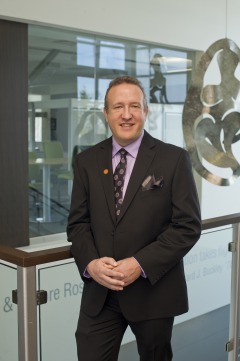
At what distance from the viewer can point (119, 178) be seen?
6.47ft

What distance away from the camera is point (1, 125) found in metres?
4.48

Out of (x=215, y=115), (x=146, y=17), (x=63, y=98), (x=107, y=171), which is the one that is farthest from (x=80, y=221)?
(x=215, y=115)

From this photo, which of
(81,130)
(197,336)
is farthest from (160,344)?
(81,130)

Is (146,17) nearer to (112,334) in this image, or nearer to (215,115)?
(215,115)

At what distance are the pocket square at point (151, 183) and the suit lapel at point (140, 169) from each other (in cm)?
2

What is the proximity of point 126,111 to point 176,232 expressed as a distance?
0.51 metres

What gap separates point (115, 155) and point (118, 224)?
12.1 inches

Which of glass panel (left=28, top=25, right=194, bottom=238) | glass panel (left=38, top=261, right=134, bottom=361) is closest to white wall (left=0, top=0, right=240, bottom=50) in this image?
glass panel (left=28, top=25, right=194, bottom=238)

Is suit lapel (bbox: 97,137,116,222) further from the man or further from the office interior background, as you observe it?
the office interior background

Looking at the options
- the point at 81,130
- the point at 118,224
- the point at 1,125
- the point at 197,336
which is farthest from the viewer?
the point at 81,130

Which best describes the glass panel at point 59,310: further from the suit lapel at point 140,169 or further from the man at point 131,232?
the suit lapel at point 140,169

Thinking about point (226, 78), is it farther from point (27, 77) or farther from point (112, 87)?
point (112, 87)


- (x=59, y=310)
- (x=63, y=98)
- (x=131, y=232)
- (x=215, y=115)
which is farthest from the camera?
(x=215, y=115)

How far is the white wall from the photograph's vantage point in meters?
4.55
